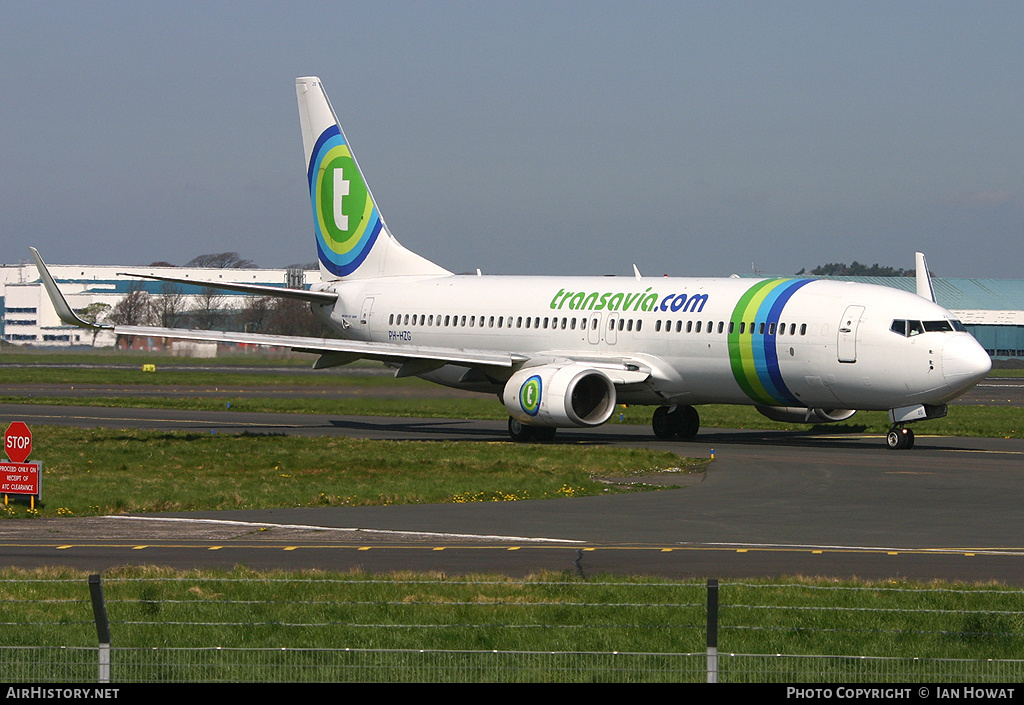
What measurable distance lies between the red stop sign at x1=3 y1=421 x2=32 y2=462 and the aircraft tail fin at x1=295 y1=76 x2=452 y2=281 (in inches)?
958

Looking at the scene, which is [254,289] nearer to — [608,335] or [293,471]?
[608,335]

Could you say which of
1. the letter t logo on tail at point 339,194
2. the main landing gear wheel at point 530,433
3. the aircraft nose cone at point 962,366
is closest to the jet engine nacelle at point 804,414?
the aircraft nose cone at point 962,366

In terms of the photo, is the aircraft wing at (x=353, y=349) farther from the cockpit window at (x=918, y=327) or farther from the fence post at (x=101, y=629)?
the fence post at (x=101, y=629)

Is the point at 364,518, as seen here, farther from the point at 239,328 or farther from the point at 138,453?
the point at 239,328

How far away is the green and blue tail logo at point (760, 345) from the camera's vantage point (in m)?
37.0

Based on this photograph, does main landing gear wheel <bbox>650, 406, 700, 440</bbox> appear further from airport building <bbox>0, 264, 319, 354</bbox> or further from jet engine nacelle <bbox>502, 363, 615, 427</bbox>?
airport building <bbox>0, 264, 319, 354</bbox>

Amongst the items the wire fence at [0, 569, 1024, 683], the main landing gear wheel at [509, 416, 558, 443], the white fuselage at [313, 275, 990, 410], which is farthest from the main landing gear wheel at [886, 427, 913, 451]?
the wire fence at [0, 569, 1024, 683]

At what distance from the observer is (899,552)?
1972 centimetres

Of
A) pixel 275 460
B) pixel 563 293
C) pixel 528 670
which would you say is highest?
pixel 563 293

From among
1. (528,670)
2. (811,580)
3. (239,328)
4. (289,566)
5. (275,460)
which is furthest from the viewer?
(239,328)
